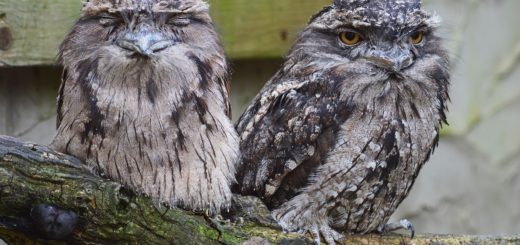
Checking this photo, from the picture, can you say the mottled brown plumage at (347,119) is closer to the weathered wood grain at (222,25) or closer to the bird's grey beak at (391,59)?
the bird's grey beak at (391,59)

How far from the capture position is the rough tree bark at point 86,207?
2.46 meters

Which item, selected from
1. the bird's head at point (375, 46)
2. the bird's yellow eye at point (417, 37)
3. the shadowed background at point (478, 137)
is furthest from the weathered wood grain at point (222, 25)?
the shadowed background at point (478, 137)

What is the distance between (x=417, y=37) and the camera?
3.09 m

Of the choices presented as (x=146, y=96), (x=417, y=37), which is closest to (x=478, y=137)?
(x=417, y=37)

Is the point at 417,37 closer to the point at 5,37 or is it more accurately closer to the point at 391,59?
the point at 391,59

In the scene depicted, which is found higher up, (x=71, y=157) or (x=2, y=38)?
(x=2, y=38)

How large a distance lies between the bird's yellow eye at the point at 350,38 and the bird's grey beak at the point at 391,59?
83mm

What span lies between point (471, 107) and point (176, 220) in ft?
11.4

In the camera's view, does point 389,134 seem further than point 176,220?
Yes

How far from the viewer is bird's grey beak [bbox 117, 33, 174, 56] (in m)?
2.57

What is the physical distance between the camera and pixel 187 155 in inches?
110

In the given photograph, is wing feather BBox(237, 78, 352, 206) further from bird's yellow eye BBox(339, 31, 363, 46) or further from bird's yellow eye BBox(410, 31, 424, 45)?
bird's yellow eye BBox(410, 31, 424, 45)

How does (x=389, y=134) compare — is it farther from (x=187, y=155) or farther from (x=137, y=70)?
(x=137, y=70)

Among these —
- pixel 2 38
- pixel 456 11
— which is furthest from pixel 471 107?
pixel 2 38
